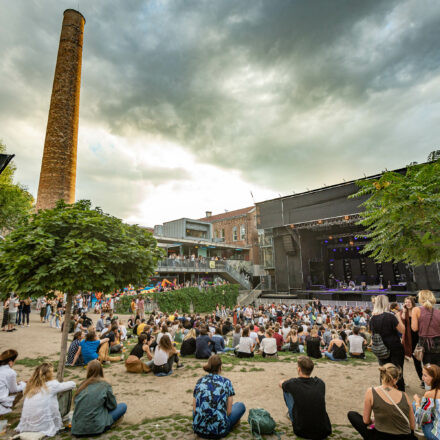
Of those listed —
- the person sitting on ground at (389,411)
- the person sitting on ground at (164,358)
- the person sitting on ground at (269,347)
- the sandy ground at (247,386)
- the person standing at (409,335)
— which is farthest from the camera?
the person sitting on ground at (269,347)

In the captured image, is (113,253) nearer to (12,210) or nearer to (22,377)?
(22,377)

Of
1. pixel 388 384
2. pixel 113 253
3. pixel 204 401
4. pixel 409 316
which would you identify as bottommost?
pixel 204 401

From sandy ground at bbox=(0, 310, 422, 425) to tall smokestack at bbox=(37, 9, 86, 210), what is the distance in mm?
11663

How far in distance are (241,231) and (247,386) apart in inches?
1473

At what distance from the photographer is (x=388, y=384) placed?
3.20m

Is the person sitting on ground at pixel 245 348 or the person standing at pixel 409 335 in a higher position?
the person standing at pixel 409 335

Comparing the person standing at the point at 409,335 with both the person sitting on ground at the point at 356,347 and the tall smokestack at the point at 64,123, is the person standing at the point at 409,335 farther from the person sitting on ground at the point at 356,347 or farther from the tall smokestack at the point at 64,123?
the tall smokestack at the point at 64,123

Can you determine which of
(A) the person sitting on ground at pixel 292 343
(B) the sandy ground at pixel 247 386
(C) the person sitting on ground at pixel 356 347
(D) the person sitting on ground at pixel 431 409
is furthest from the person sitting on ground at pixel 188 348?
(D) the person sitting on ground at pixel 431 409

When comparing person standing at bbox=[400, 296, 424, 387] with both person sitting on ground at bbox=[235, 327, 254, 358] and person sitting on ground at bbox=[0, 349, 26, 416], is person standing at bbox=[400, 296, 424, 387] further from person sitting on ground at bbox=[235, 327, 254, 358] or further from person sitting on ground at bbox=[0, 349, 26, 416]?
person sitting on ground at bbox=[0, 349, 26, 416]

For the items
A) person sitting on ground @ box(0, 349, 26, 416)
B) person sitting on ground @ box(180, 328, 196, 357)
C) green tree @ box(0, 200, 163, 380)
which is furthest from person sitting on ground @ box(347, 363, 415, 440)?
person sitting on ground @ box(180, 328, 196, 357)

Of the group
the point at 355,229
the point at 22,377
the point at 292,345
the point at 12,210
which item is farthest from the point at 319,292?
the point at 12,210

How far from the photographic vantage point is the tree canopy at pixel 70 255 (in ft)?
16.8

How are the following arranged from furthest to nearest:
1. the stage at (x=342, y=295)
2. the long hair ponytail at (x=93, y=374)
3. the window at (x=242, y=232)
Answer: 1. the window at (x=242, y=232)
2. the stage at (x=342, y=295)
3. the long hair ponytail at (x=93, y=374)

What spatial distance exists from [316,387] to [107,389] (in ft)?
9.78
